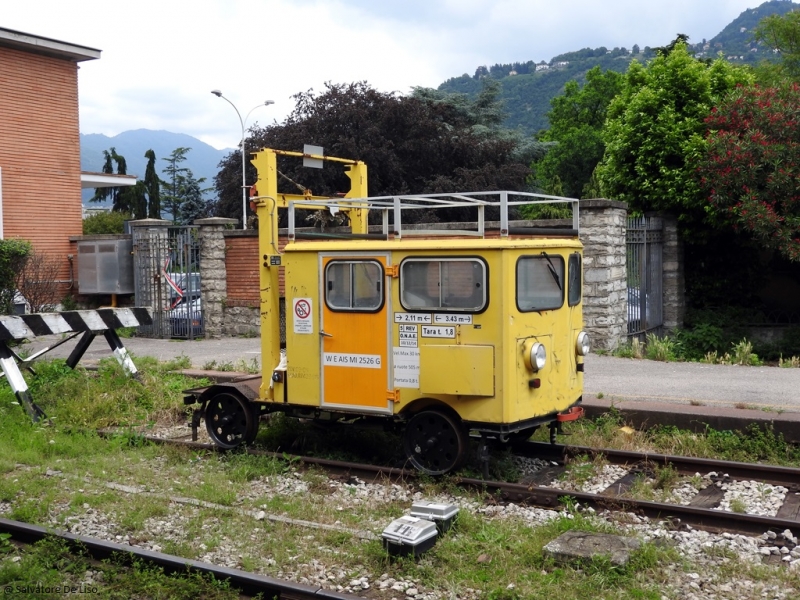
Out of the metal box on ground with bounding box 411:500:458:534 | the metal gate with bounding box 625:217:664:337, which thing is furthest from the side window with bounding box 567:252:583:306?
the metal gate with bounding box 625:217:664:337

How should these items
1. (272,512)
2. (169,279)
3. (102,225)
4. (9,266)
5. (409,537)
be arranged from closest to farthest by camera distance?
(409,537)
(272,512)
(169,279)
(9,266)
(102,225)

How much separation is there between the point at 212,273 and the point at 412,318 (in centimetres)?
Answer: 1173

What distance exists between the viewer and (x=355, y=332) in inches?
331

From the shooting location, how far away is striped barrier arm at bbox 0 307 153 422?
10703 mm

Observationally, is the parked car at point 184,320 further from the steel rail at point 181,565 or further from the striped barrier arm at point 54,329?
the steel rail at point 181,565

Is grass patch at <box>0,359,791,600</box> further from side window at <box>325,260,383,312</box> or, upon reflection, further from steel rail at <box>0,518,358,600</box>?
side window at <box>325,260,383,312</box>

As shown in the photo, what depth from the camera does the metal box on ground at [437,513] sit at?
654cm

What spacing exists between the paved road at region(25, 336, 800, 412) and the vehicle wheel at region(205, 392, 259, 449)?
4.51 meters

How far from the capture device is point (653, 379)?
12711 mm

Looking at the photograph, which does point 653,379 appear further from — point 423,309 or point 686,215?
point 686,215

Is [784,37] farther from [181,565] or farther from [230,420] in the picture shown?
[181,565]

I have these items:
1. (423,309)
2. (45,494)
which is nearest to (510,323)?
(423,309)

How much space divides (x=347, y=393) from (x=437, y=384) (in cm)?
102

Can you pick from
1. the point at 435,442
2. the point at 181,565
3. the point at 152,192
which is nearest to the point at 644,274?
the point at 435,442
